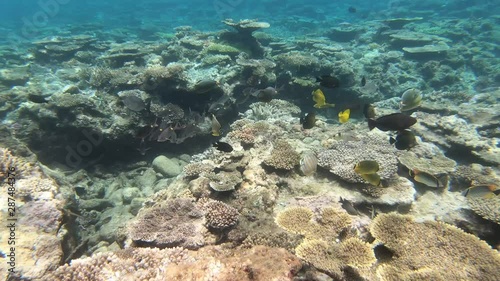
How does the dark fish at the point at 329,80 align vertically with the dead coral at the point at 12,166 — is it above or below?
above

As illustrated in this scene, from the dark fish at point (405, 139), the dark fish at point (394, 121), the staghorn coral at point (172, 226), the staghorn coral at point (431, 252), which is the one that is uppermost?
the dark fish at point (394, 121)

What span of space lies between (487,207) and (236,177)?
3.82 m

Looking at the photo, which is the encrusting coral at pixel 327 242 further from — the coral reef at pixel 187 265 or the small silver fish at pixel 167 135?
the small silver fish at pixel 167 135

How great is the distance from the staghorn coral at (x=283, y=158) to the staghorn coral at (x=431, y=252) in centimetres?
186

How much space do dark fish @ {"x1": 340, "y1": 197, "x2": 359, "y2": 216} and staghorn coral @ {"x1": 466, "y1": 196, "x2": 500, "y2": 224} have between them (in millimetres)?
1768

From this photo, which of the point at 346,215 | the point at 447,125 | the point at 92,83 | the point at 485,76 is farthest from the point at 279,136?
the point at 485,76

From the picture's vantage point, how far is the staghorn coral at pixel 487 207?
158 inches

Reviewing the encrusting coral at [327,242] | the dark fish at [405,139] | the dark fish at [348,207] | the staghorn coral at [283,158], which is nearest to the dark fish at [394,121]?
the dark fish at [405,139]

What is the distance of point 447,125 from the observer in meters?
7.24

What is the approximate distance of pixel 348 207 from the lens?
167 inches

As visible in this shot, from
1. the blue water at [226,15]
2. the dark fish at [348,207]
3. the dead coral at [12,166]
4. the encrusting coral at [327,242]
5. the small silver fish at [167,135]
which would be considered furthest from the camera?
the blue water at [226,15]

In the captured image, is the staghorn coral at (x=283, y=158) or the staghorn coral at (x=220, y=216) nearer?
the staghorn coral at (x=220, y=216)

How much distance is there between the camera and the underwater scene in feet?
10.6

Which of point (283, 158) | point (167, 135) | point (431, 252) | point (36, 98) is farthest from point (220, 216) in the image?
point (36, 98)
